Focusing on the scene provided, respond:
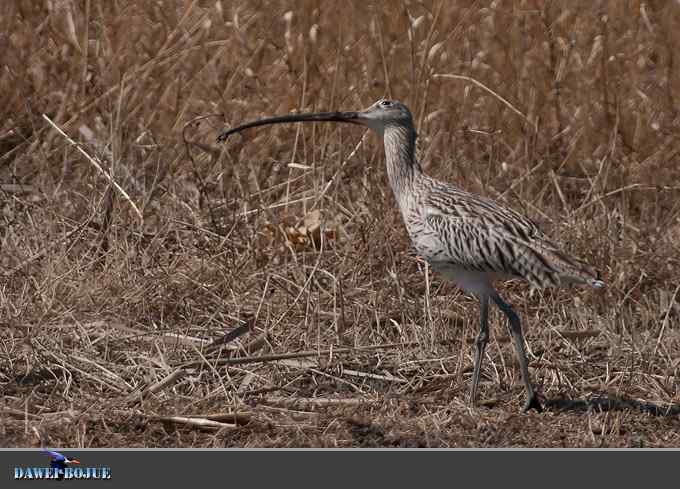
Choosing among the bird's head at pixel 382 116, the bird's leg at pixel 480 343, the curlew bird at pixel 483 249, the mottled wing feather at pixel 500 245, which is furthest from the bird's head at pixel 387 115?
the bird's leg at pixel 480 343

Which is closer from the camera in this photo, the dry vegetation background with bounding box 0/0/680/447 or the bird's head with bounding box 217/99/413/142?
the dry vegetation background with bounding box 0/0/680/447

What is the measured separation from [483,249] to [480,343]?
1.27 ft

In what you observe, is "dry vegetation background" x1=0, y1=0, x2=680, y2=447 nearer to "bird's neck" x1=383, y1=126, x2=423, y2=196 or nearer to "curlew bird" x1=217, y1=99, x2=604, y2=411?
"curlew bird" x1=217, y1=99, x2=604, y2=411

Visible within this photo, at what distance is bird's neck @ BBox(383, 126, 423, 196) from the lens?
5.57 meters

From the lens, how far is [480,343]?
16.9 ft

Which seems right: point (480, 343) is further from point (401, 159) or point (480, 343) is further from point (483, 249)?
point (401, 159)

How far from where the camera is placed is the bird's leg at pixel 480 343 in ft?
16.5

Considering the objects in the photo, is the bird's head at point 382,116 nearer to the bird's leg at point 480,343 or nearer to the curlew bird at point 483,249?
the curlew bird at point 483,249

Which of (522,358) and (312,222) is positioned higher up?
(312,222)

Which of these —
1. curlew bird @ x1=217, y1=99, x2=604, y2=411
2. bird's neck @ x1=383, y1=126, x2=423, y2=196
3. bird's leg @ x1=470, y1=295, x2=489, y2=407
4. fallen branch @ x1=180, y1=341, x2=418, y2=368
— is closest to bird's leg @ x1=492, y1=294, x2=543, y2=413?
curlew bird @ x1=217, y1=99, x2=604, y2=411

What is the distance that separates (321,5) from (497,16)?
1004 millimetres

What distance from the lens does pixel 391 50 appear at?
742cm
